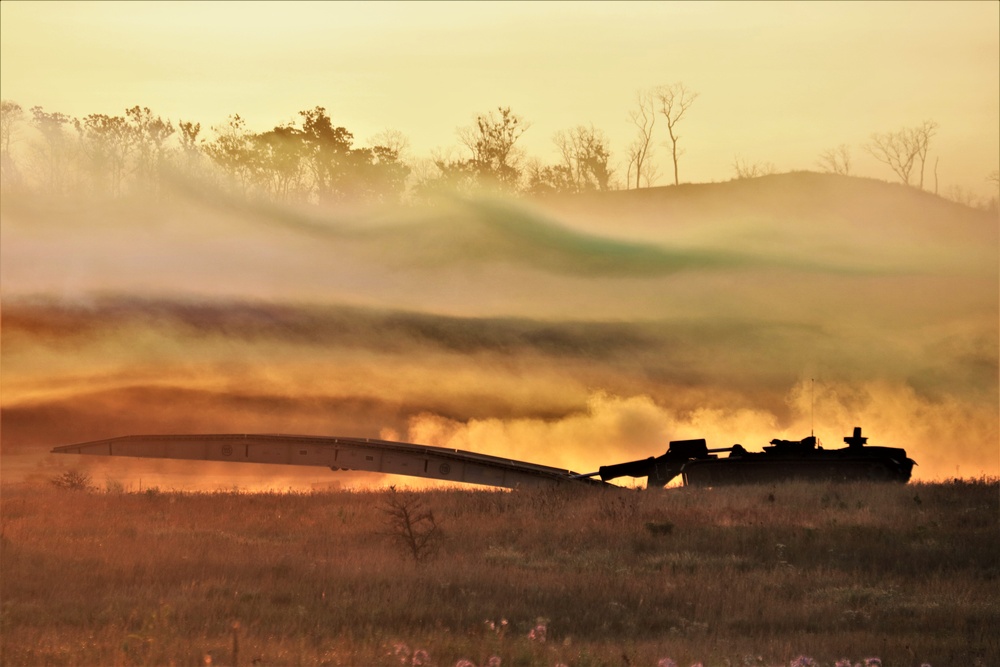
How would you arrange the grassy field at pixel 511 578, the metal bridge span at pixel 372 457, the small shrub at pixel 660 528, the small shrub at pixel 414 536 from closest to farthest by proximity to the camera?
the grassy field at pixel 511 578 < the small shrub at pixel 414 536 < the small shrub at pixel 660 528 < the metal bridge span at pixel 372 457

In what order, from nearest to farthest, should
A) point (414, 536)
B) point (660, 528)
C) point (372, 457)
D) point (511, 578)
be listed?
1. point (511, 578)
2. point (414, 536)
3. point (660, 528)
4. point (372, 457)

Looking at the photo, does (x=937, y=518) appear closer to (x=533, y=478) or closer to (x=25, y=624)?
(x=533, y=478)

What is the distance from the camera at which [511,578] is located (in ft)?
76.1

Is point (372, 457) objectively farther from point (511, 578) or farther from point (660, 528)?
point (511, 578)

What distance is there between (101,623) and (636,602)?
29.6 ft

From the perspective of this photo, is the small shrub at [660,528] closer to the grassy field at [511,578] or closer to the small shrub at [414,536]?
the grassy field at [511,578]

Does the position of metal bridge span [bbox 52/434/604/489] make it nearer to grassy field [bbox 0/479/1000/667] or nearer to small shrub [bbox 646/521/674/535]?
grassy field [bbox 0/479/1000/667]

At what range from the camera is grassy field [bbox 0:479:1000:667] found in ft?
55.3

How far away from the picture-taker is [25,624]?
18.4 m

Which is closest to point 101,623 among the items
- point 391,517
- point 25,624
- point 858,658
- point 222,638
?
point 25,624

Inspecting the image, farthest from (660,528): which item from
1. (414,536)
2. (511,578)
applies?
(511,578)

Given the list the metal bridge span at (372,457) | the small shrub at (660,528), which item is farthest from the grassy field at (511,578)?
the metal bridge span at (372,457)

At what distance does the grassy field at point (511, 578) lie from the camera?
16.9 meters

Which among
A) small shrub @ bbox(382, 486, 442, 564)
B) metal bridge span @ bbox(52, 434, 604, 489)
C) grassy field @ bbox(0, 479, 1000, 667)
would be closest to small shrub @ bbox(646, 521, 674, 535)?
grassy field @ bbox(0, 479, 1000, 667)
